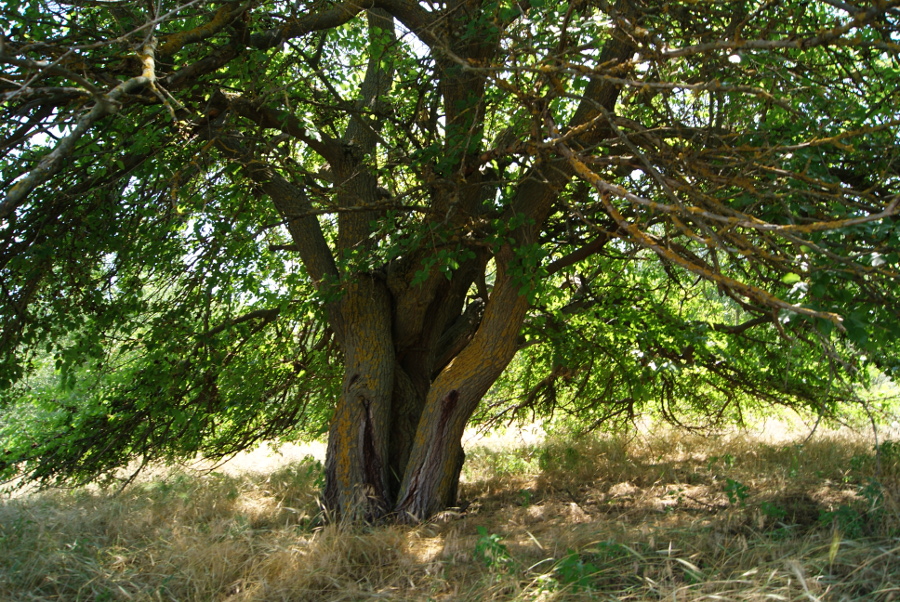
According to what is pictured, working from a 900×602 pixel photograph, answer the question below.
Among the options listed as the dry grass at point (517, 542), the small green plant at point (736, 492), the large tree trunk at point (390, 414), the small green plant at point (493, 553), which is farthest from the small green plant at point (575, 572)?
the large tree trunk at point (390, 414)

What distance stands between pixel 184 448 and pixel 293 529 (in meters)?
2.30

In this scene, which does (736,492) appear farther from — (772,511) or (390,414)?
(390,414)

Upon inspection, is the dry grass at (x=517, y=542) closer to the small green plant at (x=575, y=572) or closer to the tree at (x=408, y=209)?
the small green plant at (x=575, y=572)

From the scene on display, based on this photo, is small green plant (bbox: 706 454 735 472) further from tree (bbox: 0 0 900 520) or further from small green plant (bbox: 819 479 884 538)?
small green plant (bbox: 819 479 884 538)

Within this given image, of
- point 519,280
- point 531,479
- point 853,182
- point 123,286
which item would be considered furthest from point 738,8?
point 123,286

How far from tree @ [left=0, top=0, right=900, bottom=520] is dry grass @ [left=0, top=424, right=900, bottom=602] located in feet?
2.37

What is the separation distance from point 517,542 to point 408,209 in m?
2.51

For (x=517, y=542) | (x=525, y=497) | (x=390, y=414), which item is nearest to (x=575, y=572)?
(x=517, y=542)

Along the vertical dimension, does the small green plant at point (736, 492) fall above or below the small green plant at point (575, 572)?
above

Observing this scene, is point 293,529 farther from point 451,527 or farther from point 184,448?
point 184,448

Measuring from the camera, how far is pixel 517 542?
4.62 metres

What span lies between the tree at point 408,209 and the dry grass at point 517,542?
2.37 feet

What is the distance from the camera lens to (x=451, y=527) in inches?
207

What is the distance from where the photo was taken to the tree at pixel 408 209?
4.04m
